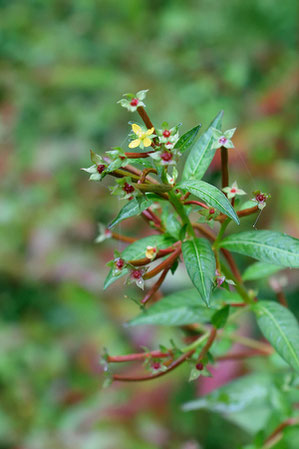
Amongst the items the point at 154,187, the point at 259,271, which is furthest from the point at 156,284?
the point at 259,271

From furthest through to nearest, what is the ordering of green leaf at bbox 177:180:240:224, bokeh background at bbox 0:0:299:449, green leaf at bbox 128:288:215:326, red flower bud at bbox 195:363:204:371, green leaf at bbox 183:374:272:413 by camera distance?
bokeh background at bbox 0:0:299:449 → green leaf at bbox 183:374:272:413 → green leaf at bbox 128:288:215:326 → red flower bud at bbox 195:363:204:371 → green leaf at bbox 177:180:240:224

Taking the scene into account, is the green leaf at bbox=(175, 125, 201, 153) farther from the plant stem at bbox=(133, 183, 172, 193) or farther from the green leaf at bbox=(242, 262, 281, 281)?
the green leaf at bbox=(242, 262, 281, 281)

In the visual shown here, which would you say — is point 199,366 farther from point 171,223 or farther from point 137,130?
point 137,130

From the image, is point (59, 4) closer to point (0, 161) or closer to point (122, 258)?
point (0, 161)

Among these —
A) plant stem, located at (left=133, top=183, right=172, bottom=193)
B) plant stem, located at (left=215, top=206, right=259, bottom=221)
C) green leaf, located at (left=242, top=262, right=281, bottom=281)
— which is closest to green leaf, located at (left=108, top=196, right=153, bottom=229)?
plant stem, located at (left=133, top=183, right=172, bottom=193)

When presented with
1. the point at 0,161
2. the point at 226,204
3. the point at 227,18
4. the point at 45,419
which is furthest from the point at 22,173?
the point at 226,204

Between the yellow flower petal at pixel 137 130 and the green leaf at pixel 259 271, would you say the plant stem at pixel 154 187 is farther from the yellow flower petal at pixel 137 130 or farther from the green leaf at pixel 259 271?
the green leaf at pixel 259 271

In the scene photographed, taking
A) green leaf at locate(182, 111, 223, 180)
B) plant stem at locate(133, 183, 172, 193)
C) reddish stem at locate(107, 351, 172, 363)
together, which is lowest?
reddish stem at locate(107, 351, 172, 363)
